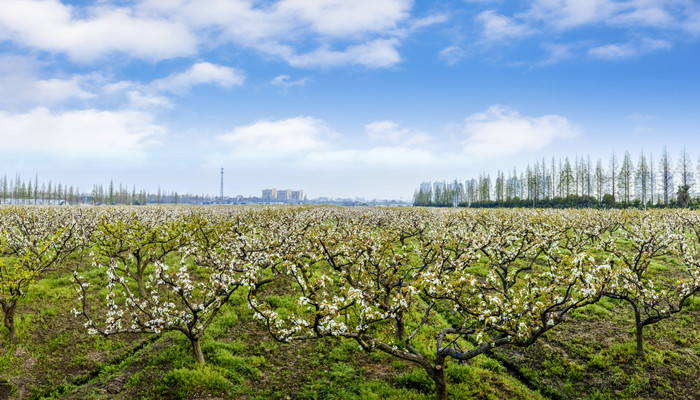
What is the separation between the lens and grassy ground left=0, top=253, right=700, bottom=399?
12.7 metres

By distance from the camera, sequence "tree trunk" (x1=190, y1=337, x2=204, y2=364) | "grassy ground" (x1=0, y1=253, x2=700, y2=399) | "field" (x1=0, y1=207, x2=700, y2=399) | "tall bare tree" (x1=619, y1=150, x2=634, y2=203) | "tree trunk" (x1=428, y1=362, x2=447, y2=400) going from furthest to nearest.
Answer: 1. "tall bare tree" (x1=619, y1=150, x2=634, y2=203)
2. "tree trunk" (x1=190, y1=337, x2=204, y2=364)
3. "grassy ground" (x1=0, y1=253, x2=700, y2=399)
4. "tree trunk" (x1=428, y1=362, x2=447, y2=400)
5. "field" (x1=0, y1=207, x2=700, y2=399)

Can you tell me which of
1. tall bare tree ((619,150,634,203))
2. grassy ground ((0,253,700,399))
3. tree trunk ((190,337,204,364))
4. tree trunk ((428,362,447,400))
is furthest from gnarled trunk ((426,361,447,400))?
tall bare tree ((619,150,634,203))

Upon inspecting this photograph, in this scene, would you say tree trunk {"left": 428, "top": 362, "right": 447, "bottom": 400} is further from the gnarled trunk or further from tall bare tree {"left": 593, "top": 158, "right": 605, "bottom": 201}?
tall bare tree {"left": 593, "top": 158, "right": 605, "bottom": 201}

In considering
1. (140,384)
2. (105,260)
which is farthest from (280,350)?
(105,260)

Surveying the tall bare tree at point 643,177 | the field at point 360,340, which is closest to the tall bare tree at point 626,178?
the tall bare tree at point 643,177

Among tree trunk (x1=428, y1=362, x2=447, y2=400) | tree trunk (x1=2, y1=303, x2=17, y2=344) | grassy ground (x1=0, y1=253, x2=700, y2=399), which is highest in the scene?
tree trunk (x1=2, y1=303, x2=17, y2=344)

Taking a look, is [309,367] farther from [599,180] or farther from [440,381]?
[599,180]

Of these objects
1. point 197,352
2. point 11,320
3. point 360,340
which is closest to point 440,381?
point 360,340

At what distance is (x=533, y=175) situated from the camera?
477 ft

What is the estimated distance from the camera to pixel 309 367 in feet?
48.6

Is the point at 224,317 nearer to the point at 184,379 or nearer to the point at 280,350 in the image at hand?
the point at 280,350

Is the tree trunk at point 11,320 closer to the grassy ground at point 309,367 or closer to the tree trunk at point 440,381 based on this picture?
the grassy ground at point 309,367

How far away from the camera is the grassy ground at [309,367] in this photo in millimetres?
12719

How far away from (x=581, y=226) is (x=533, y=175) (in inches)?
5039
